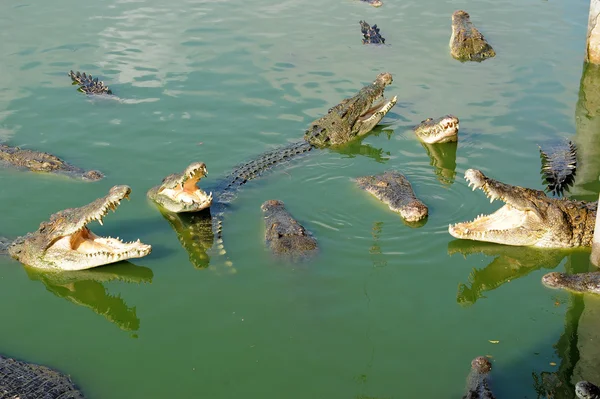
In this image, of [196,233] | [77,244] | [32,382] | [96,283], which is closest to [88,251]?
[77,244]

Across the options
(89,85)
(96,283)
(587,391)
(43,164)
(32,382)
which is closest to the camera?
(587,391)

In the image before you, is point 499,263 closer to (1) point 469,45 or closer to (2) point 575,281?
(2) point 575,281

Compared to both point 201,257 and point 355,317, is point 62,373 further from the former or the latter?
point 355,317

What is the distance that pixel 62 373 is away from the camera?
6793 mm

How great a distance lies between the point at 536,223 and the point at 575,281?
3.18 feet

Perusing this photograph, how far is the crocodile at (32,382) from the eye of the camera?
20.2 ft

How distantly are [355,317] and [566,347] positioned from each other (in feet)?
7.10

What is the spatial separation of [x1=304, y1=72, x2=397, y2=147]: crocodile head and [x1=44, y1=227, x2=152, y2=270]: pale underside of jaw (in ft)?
14.2

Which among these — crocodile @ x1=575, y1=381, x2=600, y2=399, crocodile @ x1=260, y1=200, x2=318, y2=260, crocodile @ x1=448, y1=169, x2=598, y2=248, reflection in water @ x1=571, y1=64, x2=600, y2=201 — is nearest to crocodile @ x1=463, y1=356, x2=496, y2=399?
crocodile @ x1=575, y1=381, x2=600, y2=399

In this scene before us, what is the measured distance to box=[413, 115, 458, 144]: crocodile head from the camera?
11.4m

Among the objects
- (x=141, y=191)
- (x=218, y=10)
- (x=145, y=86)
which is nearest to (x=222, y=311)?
(x=141, y=191)

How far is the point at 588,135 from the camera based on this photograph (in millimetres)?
12047

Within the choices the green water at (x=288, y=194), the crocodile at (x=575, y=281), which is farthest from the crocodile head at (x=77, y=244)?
the crocodile at (x=575, y=281)

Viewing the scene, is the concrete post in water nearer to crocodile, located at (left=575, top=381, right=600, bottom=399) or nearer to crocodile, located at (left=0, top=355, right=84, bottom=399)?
crocodile, located at (left=575, top=381, right=600, bottom=399)
